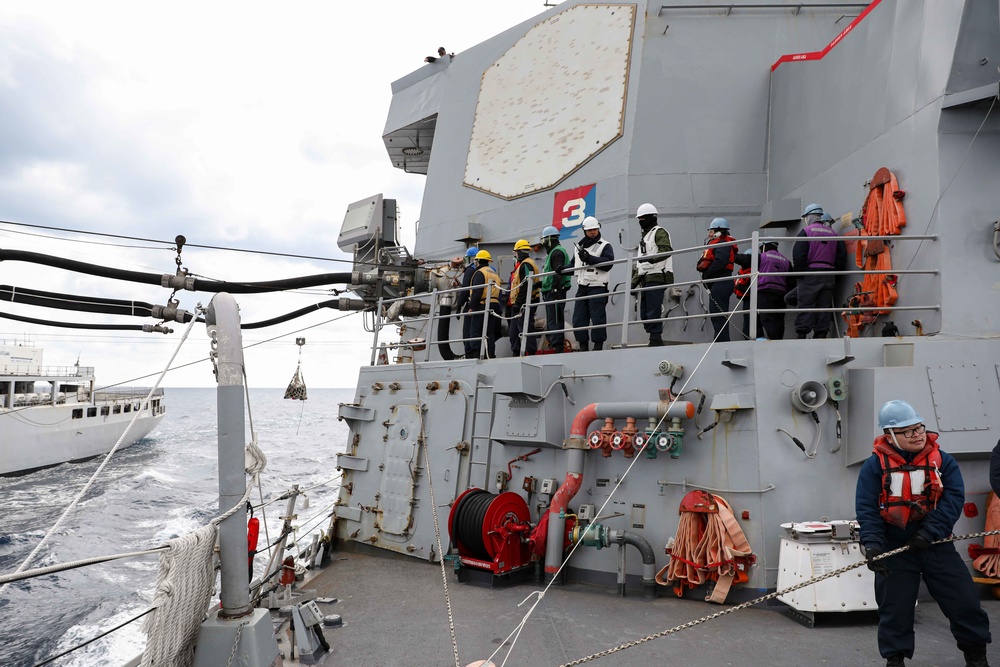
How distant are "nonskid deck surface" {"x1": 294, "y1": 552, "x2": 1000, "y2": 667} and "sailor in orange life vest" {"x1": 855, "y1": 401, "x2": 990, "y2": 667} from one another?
1.12 feet

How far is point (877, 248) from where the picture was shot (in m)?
5.50

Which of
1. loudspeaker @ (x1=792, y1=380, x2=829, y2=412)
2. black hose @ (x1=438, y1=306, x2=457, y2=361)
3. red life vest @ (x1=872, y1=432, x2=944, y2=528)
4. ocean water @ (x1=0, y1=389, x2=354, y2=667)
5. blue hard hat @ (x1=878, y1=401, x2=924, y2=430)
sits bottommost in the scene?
ocean water @ (x1=0, y1=389, x2=354, y2=667)

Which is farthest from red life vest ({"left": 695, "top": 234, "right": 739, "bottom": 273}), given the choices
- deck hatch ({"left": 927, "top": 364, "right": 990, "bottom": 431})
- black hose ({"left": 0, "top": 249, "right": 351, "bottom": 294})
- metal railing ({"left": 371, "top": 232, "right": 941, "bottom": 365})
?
black hose ({"left": 0, "top": 249, "right": 351, "bottom": 294})

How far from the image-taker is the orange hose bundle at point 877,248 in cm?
540

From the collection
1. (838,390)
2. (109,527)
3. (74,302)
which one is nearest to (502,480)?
(838,390)

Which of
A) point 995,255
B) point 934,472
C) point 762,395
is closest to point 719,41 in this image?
point 995,255

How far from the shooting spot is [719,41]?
7.63 meters

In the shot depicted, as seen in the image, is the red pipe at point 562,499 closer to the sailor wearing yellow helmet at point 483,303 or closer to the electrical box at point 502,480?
the electrical box at point 502,480

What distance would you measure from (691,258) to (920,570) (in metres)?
4.08

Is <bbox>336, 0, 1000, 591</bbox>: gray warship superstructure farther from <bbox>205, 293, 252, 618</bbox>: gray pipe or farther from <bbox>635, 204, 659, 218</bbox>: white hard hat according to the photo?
<bbox>205, 293, 252, 618</bbox>: gray pipe

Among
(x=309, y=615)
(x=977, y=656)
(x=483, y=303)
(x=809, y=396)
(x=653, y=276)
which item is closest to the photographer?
(x=977, y=656)

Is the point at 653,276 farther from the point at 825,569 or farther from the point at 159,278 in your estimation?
the point at 159,278

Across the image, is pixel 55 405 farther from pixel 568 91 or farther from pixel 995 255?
pixel 995 255

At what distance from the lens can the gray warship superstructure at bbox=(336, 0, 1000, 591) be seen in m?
4.84
